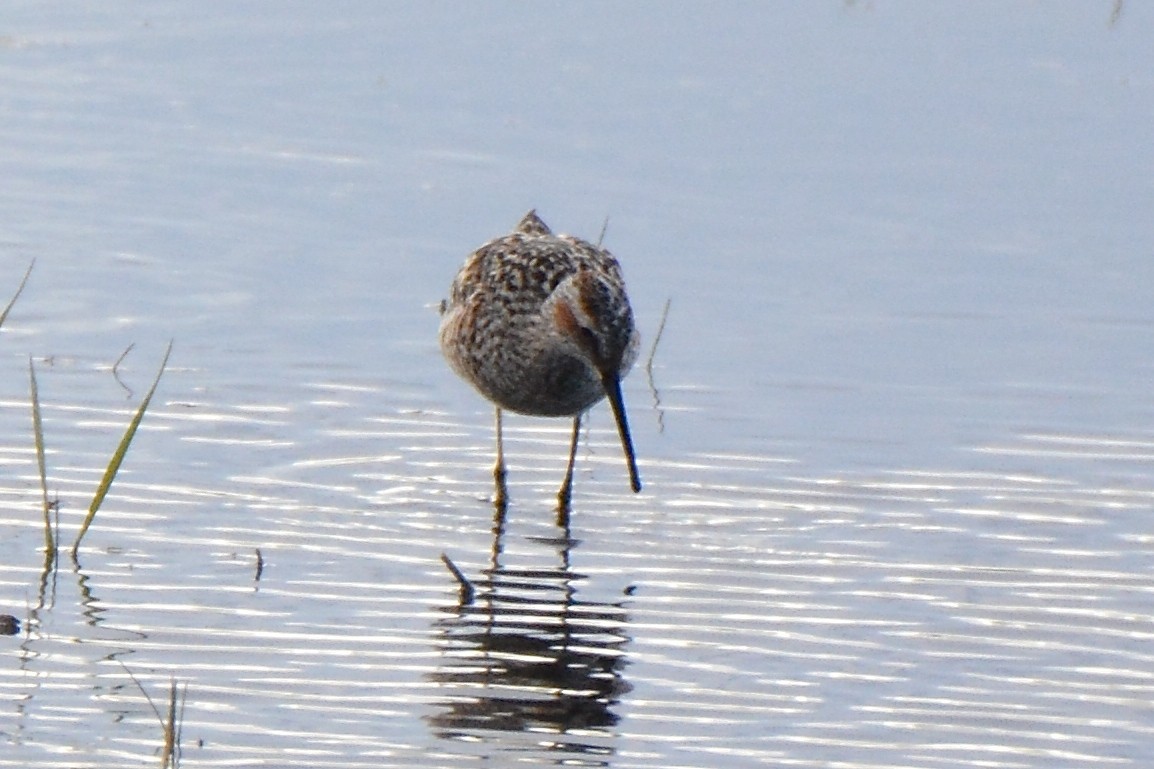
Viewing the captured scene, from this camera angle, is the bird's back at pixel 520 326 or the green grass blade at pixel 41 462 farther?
the bird's back at pixel 520 326

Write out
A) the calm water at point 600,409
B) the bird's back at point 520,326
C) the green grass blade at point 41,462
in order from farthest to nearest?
the bird's back at point 520,326 < the green grass blade at point 41,462 < the calm water at point 600,409

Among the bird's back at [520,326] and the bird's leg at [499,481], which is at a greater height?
the bird's back at [520,326]

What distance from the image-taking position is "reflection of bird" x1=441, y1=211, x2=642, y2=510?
9039 millimetres

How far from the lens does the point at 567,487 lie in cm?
943

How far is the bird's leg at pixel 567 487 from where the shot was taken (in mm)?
9250

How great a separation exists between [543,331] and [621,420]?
0.90 meters

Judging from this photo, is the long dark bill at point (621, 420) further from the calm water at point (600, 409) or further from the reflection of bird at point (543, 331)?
the calm water at point (600, 409)

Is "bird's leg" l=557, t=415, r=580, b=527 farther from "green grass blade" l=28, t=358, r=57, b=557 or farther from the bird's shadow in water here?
"green grass blade" l=28, t=358, r=57, b=557

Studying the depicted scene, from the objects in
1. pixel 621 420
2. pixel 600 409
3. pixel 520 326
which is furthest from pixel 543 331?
pixel 600 409

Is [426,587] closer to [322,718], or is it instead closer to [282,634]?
[282,634]

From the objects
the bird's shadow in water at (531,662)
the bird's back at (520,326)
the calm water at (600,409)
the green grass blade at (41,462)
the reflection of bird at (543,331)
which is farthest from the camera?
the bird's back at (520,326)

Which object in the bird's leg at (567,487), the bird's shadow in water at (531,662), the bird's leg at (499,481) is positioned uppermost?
the bird's shadow in water at (531,662)

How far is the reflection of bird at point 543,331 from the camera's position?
29.7 ft

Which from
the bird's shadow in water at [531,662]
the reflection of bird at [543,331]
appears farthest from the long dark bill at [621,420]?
the bird's shadow in water at [531,662]
